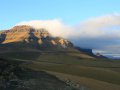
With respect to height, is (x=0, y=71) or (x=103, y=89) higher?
(x=0, y=71)

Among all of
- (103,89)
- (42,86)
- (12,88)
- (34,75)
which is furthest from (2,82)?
(103,89)

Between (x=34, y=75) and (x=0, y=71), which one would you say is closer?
(x=0, y=71)

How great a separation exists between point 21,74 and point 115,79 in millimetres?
67004

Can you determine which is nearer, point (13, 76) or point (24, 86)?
point (24, 86)

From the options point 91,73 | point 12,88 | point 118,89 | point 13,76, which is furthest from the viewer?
point 91,73

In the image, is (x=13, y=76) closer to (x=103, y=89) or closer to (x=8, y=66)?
(x=8, y=66)

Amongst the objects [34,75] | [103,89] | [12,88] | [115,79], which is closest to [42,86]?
[12,88]

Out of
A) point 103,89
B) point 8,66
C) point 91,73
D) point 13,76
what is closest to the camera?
point 13,76

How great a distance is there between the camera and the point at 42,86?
50594mm

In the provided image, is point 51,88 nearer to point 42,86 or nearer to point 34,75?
point 42,86

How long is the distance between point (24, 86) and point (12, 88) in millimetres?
1848

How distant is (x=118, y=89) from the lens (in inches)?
2901

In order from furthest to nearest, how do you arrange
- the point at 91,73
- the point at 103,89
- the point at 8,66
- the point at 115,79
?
1. the point at 91,73
2. the point at 115,79
3. the point at 103,89
4. the point at 8,66

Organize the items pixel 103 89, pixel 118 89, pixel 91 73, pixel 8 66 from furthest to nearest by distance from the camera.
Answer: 1. pixel 91 73
2. pixel 118 89
3. pixel 103 89
4. pixel 8 66
